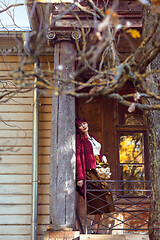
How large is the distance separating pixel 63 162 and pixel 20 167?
1990mm

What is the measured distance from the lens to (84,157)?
6992 mm

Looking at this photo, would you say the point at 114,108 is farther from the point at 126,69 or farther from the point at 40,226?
the point at 126,69

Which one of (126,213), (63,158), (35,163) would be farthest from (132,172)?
(63,158)

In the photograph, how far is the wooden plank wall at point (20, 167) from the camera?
774cm

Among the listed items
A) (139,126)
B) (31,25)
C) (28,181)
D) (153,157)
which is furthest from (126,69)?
(139,126)

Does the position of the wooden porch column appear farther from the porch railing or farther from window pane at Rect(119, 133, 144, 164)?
window pane at Rect(119, 133, 144, 164)

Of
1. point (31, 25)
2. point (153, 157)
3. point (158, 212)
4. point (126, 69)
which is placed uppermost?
point (31, 25)

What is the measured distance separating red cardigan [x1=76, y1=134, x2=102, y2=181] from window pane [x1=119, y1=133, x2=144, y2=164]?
2.19m

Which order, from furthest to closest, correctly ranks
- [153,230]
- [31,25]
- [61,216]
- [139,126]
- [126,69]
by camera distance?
[139,126], [31,25], [61,216], [153,230], [126,69]

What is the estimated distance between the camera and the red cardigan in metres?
6.70

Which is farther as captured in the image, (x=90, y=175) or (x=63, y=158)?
(x=90, y=175)

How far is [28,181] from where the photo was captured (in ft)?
26.0

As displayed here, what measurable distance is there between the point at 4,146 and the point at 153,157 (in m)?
3.95

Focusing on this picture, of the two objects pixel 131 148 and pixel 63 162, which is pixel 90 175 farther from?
pixel 131 148
